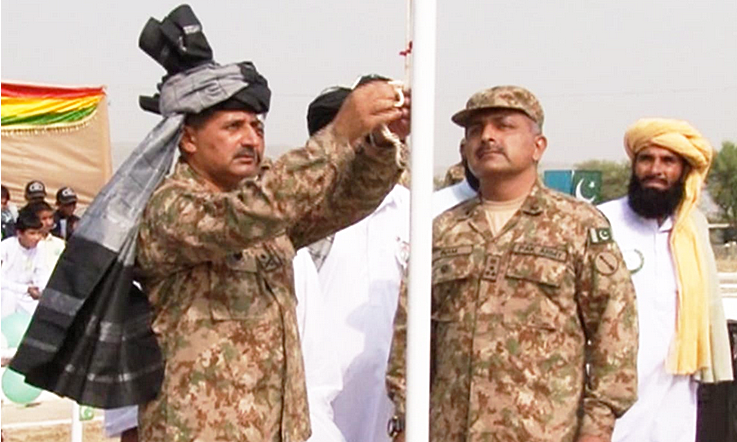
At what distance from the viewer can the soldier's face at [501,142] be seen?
Answer: 3.65 metres

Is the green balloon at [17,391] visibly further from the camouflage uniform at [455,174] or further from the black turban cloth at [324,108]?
the black turban cloth at [324,108]

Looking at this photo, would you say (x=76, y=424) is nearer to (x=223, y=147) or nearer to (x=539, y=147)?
(x=539, y=147)

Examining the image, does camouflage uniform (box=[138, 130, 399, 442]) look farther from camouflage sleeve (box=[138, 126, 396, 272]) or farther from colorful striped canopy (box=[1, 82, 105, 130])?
colorful striped canopy (box=[1, 82, 105, 130])

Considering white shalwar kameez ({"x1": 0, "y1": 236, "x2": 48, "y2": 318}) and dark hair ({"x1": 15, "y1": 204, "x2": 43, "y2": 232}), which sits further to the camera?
dark hair ({"x1": 15, "y1": 204, "x2": 43, "y2": 232})

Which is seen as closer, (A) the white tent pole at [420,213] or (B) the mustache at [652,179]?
(A) the white tent pole at [420,213]

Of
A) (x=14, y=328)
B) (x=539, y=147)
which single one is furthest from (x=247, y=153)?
(x=14, y=328)

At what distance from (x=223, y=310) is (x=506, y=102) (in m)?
1.20

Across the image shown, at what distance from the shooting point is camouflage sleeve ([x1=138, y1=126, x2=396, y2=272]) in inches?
104

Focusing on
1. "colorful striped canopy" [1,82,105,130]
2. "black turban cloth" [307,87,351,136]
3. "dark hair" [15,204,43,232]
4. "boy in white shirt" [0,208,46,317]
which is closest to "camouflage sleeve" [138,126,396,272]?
"black turban cloth" [307,87,351,136]

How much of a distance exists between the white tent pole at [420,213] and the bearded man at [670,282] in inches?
102

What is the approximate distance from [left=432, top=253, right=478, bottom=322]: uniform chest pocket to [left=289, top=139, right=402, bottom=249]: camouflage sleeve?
0.55m

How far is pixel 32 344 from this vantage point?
9.16 feet

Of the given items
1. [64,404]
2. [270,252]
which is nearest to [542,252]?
[270,252]

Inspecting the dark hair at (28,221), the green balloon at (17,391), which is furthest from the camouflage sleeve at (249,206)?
the dark hair at (28,221)
